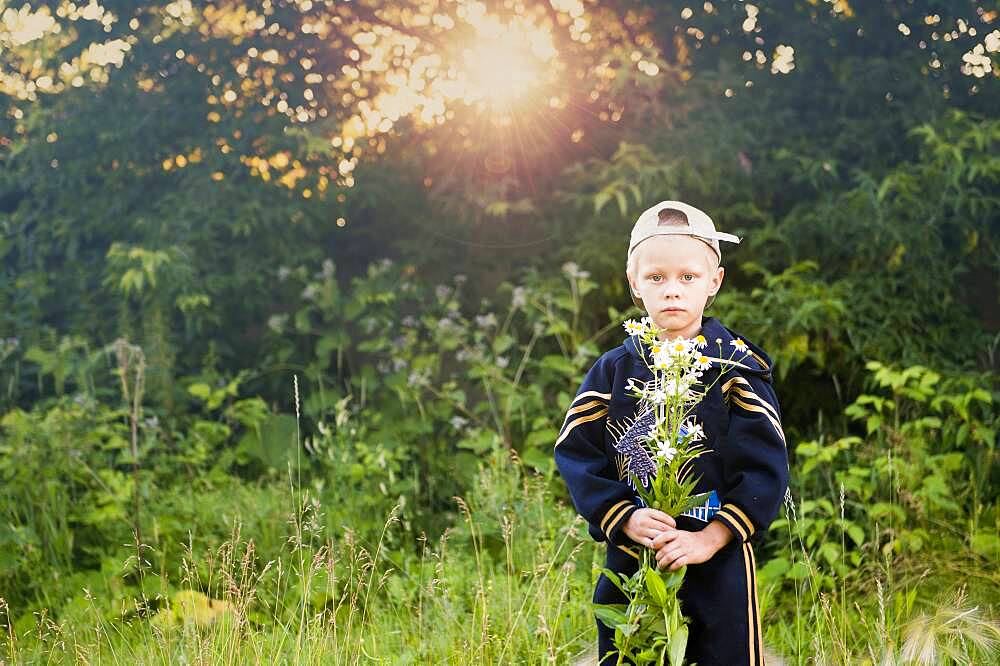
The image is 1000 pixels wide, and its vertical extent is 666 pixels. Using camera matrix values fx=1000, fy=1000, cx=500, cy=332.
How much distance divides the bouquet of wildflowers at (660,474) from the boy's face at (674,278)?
5cm

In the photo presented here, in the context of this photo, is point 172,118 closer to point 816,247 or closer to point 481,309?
point 481,309

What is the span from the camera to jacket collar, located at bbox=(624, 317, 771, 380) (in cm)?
210

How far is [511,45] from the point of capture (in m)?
5.49

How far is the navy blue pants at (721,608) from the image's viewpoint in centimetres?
204

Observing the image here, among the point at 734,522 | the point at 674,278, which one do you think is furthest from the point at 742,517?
the point at 674,278

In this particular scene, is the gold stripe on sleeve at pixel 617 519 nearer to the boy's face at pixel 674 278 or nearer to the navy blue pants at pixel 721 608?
the navy blue pants at pixel 721 608

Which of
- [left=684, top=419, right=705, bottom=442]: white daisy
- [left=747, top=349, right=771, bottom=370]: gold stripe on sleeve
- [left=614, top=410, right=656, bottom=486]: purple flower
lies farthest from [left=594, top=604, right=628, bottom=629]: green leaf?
[left=747, top=349, right=771, bottom=370]: gold stripe on sleeve

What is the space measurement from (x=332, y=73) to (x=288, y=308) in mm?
1366

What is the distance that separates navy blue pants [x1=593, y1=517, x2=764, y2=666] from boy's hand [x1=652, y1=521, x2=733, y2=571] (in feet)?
0.15

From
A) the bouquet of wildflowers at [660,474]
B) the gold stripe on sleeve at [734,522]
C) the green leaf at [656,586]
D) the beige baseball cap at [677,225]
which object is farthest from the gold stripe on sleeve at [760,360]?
the green leaf at [656,586]

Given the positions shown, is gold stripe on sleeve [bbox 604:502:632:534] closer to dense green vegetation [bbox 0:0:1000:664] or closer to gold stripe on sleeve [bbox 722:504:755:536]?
gold stripe on sleeve [bbox 722:504:755:536]

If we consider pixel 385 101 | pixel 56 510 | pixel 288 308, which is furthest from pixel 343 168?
pixel 56 510

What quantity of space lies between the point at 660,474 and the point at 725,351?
330 mm

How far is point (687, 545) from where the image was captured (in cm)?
196
